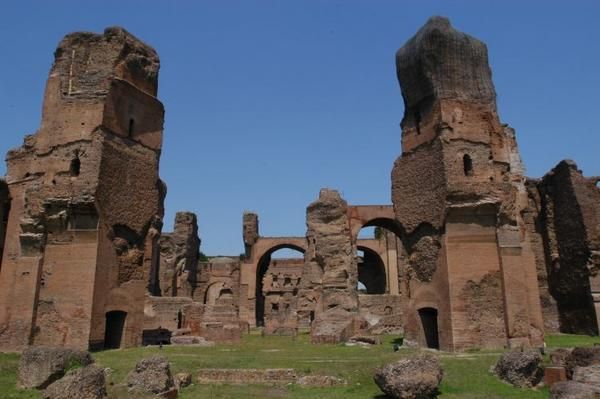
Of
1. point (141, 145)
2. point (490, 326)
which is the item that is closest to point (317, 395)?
point (490, 326)

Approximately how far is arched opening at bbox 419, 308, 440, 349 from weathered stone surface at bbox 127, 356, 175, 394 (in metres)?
9.25

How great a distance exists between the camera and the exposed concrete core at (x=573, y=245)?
727 inches

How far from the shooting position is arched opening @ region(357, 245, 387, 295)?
120ft

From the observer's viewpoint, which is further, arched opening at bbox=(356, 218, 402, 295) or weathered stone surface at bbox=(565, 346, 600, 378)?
arched opening at bbox=(356, 218, 402, 295)

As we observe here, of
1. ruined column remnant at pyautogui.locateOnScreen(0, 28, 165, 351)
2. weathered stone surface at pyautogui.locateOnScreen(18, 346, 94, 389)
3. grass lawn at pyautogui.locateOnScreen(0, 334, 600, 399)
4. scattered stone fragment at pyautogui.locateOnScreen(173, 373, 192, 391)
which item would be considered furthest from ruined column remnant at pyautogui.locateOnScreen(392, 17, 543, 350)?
weathered stone surface at pyautogui.locateOnScreen(18, 346, 94, 389)

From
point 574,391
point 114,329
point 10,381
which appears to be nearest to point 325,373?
point 574,391

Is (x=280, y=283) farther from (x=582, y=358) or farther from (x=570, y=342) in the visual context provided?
(x=582, y=358)

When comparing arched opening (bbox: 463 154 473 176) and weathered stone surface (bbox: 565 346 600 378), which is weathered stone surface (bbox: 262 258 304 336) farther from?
weathered stone surface (bbox: 565 346 600 378)

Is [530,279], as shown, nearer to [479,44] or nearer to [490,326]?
[490,326]

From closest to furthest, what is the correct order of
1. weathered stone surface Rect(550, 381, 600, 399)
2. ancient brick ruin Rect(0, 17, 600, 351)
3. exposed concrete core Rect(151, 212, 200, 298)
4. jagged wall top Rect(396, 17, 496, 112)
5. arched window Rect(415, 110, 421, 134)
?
weathered stone surface Rect(550, 381, 600, 399), ancient brick ruin Rect(0, 17, 600, 351), jagged wall top Rect(396, 17, 496, 112), arched window Rect(415, 110, 421, 134), exposed concrete core Rect(151, 212, 200, 298)

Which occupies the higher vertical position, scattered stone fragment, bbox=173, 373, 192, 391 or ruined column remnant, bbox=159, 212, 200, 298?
ruined column remnant, bbox=159, 212, 200, 298

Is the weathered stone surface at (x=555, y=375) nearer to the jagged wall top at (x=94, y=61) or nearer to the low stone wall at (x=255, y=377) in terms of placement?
the low stone wall at (x=255, y=377)

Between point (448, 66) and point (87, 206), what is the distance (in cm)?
1193

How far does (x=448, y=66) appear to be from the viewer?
15594 millimetres
